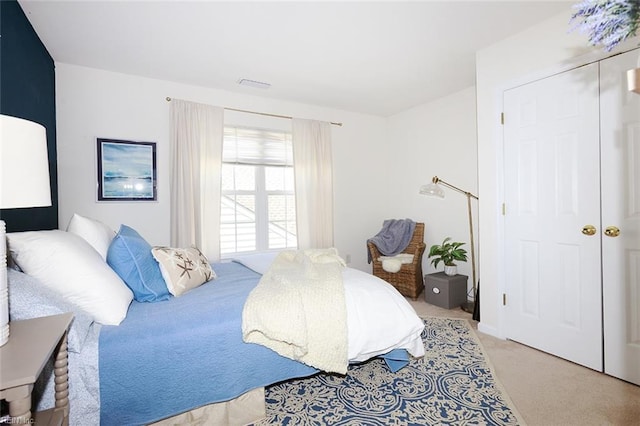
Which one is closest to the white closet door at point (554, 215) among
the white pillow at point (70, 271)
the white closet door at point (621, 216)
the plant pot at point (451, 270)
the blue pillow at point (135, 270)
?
the white closet door at point (621, 216)

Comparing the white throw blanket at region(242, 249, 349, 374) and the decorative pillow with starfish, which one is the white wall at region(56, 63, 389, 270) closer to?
the decorative pillow with starfish

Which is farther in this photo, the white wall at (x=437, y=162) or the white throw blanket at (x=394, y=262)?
the white throw blanket at (x=394, y=262)

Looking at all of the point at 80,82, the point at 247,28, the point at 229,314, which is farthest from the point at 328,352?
the point at 80,82

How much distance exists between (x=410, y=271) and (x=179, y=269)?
278cm

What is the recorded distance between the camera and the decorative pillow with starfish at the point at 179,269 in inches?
77.3

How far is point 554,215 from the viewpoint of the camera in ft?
7.96

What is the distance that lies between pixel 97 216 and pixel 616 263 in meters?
4.28

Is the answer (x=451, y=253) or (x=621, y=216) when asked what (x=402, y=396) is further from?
(x=451, y=253)

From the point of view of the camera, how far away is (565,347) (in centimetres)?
236

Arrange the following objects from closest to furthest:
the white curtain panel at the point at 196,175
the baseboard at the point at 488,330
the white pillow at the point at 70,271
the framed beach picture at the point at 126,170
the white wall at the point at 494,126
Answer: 1. the white pillow at the point at 70,271
2. the white wall at the point at 494,126
3. the baseboard at the point at 488,330
4. the framed beach picture at the point at 126,170
5. the white curtain panel at the point at 196,175

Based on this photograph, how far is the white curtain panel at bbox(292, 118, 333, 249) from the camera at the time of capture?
13.7 ft

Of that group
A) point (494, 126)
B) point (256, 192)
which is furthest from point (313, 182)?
point (494, 126)

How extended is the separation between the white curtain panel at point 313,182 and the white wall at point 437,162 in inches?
44.9

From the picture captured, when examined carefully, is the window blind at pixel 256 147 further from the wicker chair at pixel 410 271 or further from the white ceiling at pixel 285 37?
the wicker chair at pixel 410 271
